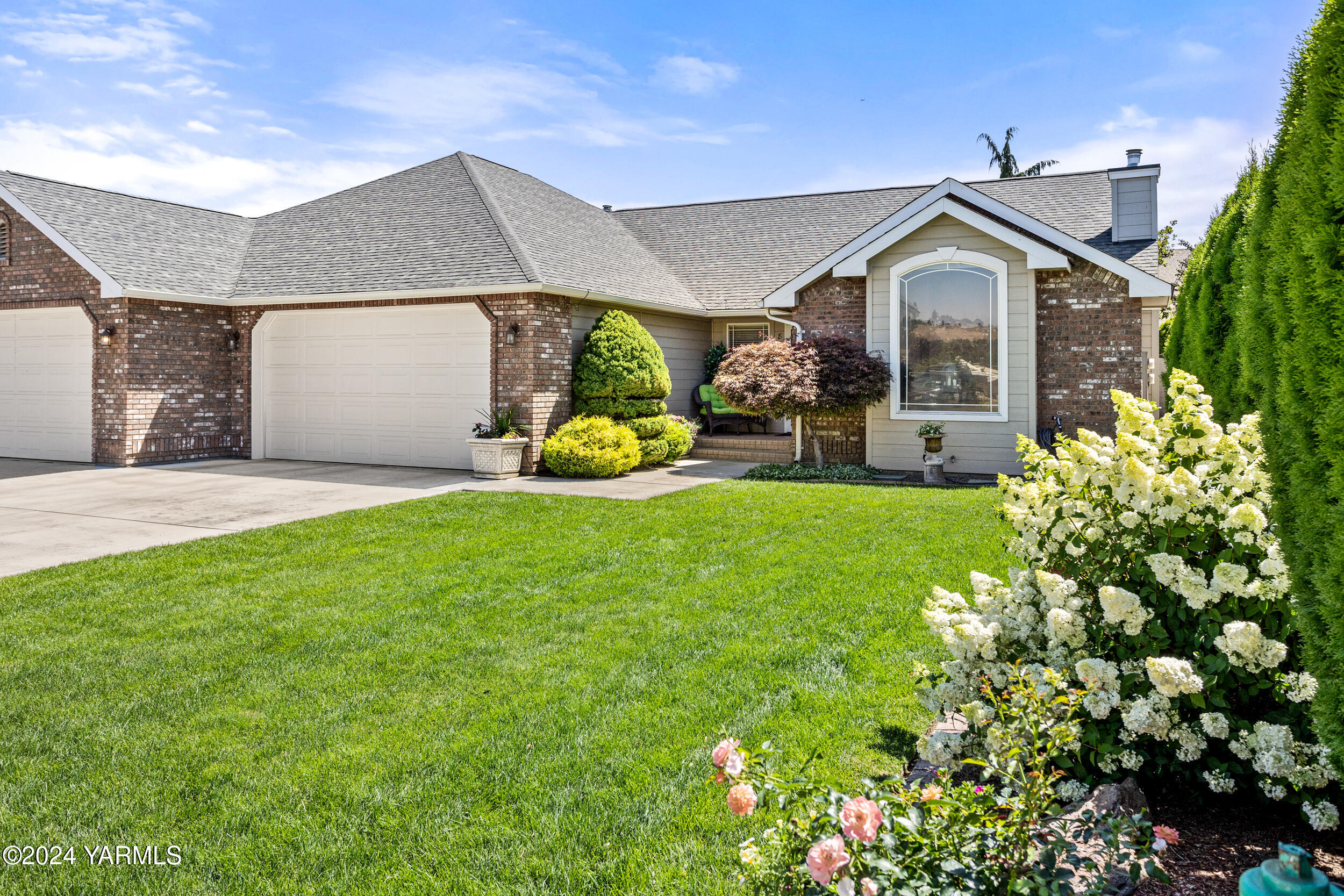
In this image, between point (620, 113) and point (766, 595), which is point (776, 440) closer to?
point (620, 113)

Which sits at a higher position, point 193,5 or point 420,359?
point 193,5

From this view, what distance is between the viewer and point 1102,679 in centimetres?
270

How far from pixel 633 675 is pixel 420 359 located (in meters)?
11.1

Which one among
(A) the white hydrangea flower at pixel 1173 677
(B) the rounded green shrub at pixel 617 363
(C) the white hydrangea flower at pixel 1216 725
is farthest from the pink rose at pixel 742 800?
(B) the rounded green shrub at pixel 617 363

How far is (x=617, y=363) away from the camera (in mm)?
13633

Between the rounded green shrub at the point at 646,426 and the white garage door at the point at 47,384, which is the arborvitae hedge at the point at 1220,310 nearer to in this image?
the rounded green shrub at the point at 646,426

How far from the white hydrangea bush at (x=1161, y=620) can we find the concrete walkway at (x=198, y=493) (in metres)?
7.49

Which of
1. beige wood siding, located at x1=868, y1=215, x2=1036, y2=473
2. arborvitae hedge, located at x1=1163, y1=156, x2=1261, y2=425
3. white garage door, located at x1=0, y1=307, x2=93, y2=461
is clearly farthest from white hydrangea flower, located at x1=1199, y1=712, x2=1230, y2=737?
white garage door, located at x1=0, y1=307, x2=93, y2=461

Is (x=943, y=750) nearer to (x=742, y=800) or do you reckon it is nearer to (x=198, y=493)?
(x=742, y=800)

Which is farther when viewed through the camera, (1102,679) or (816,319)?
(816,319)

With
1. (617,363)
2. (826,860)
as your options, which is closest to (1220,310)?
(826,860)

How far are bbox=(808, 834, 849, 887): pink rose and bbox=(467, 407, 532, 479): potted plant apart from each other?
11.2 meters

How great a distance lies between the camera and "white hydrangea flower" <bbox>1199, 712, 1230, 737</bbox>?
8.41 feet

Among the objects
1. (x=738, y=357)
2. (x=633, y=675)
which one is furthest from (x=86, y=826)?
(x=738, y=357)
